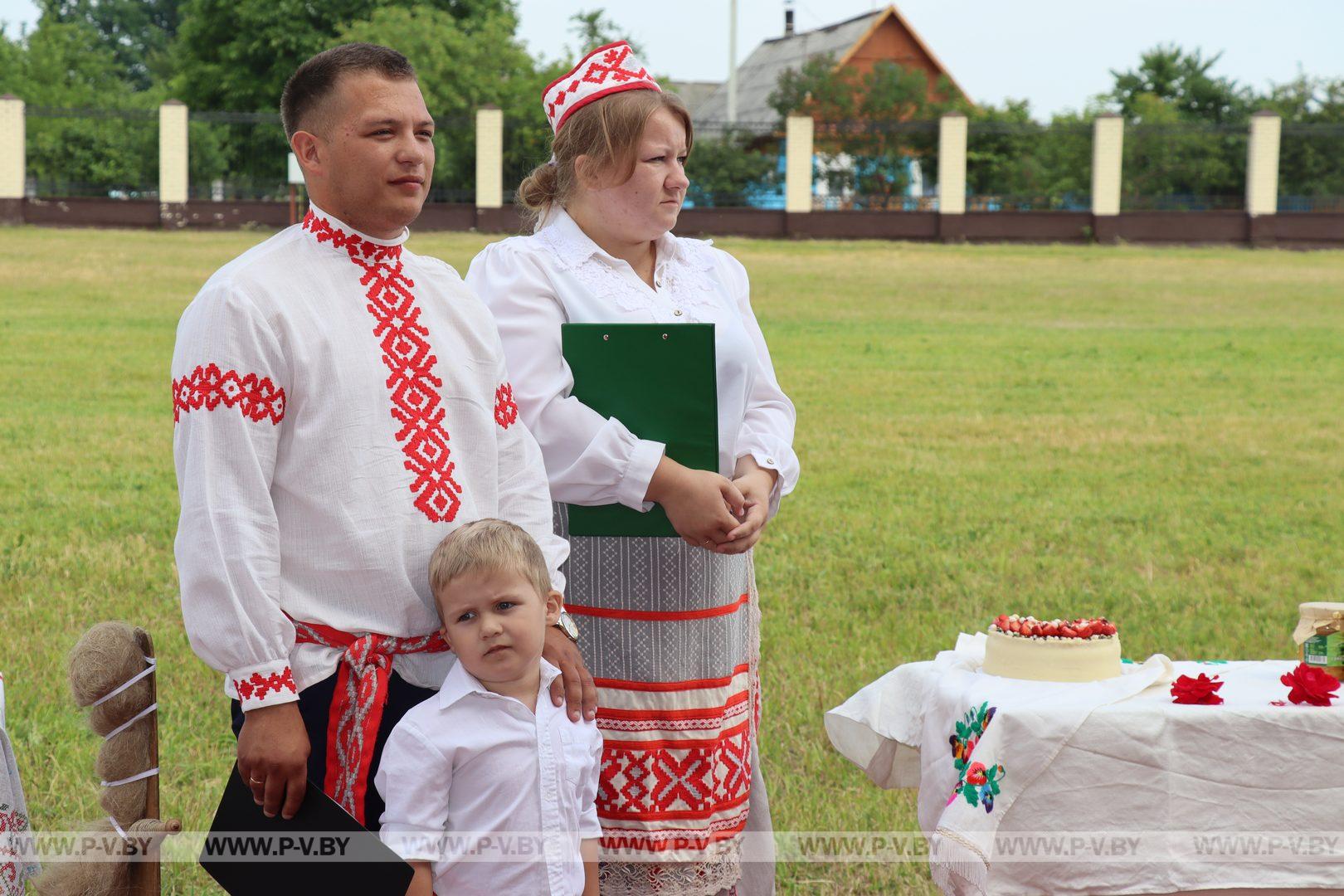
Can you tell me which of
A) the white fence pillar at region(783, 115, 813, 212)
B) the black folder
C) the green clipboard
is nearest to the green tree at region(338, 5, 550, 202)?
the white fence pillar at region(783, 115, 813, 212)

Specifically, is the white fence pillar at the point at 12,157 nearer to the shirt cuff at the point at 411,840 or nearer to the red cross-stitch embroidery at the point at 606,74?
the red cross-stitch embroidery at the point at 606,74

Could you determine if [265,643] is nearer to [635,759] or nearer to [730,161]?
[635,759]

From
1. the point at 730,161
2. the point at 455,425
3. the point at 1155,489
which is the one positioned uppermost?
the point at 730,161

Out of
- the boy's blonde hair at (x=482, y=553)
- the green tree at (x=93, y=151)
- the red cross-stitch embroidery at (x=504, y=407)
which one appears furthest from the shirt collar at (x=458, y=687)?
the green tree at (x=93, y=151)

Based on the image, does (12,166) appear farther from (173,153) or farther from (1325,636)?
(1325,636)

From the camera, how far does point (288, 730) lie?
7.57 feet

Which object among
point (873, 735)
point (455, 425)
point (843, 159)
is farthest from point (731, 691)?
point (843, 159)

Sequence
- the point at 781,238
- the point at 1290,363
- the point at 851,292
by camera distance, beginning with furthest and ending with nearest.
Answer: the point at 781,238 < the point at 851,292 < the point at 1290,363

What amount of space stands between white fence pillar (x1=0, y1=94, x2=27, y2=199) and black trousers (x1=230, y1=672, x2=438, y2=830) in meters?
33.4

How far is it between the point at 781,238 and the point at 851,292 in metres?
12.7

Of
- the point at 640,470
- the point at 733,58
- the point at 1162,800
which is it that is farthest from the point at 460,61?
the point at 1162,800

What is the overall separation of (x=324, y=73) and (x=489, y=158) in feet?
109

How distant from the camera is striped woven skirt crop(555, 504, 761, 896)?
10.0 feet

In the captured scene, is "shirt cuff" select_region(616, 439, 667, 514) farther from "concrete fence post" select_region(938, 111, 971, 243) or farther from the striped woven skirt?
"concrete fence post" select_region(938, 111, 971, 243)
